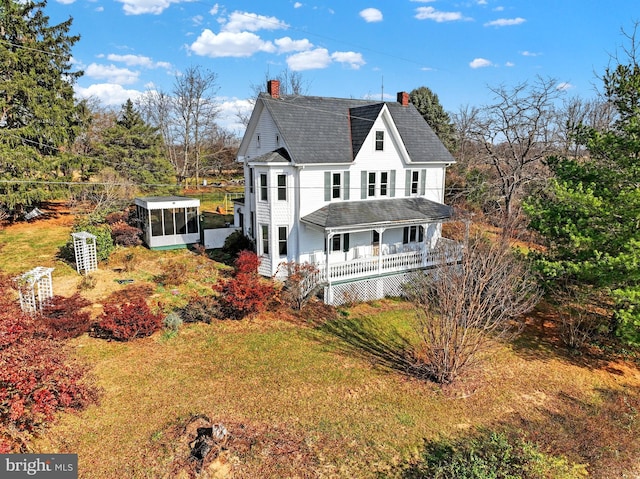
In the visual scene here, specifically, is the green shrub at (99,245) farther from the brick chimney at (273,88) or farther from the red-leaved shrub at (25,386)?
the red-leaved shrub at (25,386)

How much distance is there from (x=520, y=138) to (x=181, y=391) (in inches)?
1012

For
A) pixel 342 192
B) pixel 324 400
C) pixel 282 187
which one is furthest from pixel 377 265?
pixel 324 400

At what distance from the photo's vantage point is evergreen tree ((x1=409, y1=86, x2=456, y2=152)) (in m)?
43.3

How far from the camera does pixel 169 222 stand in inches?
948

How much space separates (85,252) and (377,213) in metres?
15.2

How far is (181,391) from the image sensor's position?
10.9 m

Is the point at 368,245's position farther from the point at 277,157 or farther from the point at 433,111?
the point at 433,111

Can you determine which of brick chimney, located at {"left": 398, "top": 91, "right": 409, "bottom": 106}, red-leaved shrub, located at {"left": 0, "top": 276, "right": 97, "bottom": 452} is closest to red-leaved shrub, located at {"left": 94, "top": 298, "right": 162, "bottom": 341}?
red-leaved shrub, located at {"left": 0, "top": 276, "right": 97, "bottom": 452}

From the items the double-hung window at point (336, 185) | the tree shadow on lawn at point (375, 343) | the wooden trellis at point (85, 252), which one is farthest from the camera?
the double-hung window at point (336, 185)

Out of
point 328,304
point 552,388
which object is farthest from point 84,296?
point 552,388

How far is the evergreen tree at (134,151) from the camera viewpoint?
35781mm

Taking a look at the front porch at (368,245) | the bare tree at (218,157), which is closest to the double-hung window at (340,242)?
the front porch at (368,245)

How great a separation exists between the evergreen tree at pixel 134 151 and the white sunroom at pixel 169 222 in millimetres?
13222

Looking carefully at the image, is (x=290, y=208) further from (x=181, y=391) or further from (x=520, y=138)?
(x=520, y=138)
